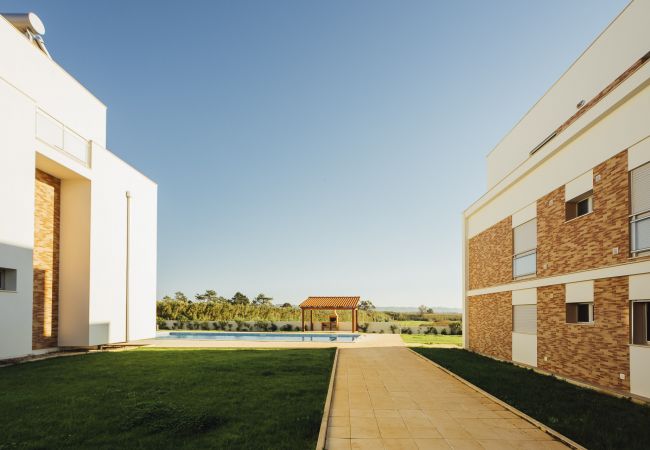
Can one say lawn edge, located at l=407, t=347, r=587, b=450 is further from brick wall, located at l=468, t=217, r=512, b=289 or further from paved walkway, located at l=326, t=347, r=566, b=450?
brick wall, located at l=468, t=217, r=512, b=289

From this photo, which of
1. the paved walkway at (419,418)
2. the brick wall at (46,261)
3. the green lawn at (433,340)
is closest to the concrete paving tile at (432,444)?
the paved walkway at (419,418)

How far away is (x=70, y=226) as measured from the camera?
15.7 m

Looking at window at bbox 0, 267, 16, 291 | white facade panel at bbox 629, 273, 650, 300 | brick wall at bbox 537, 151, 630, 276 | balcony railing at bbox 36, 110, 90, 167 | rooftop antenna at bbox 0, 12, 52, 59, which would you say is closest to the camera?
white facade panel at bbox 629, 273, 650, 300

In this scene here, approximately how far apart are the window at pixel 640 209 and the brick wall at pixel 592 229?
12 centimetres

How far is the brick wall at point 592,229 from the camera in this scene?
8203 mm

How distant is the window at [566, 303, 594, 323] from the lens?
9859 millimetres

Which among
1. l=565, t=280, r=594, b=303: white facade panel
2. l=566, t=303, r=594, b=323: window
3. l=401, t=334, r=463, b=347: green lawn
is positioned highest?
l=565, t=280, r=594, b=303: white facade panel

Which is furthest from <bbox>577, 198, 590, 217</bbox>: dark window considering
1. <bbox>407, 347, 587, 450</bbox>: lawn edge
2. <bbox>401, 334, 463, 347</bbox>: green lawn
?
<bbox>401, 334, 463, 347</bbox>: green lawn

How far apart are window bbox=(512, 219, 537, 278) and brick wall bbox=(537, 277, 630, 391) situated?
1.24 m

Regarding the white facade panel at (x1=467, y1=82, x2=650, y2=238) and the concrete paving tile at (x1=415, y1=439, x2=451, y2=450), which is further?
the white facade panel at (x1=467, y1=82, x2=650, y2=238)

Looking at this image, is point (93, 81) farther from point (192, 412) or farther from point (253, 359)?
point (192, 412)

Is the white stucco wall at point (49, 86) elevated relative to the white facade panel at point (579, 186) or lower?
elevated

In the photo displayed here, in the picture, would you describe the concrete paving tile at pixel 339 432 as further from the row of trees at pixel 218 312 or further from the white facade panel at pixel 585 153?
the row of trees at pixel 218 312

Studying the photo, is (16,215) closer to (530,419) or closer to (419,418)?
(419,418)
